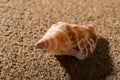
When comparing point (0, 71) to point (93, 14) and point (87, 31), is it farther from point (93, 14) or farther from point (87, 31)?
point (93, 14)

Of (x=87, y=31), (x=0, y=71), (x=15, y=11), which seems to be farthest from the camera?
(x=15, y=11)

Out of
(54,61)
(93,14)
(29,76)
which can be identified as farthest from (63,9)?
(29,76)

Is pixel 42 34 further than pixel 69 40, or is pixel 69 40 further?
pixel 42 34

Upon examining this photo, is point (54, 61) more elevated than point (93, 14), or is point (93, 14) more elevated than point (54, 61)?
point (93, 14)
